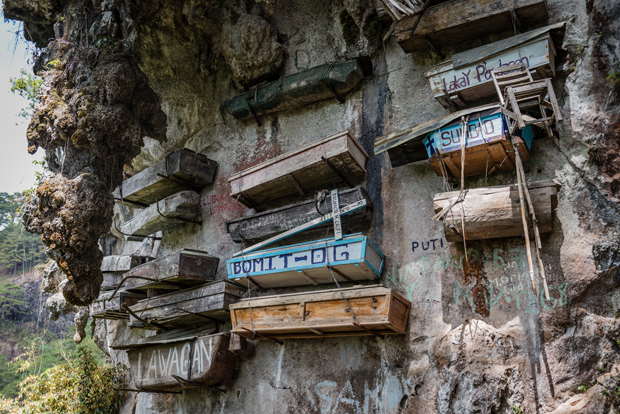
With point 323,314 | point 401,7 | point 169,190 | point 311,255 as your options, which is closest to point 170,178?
point 169,190

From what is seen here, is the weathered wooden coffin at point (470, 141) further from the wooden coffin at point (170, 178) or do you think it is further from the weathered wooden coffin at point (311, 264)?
the wooden coffin at point (170, 178)

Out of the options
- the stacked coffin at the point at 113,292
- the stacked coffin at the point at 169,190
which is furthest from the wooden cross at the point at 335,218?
the stacked coffin at the point at 113,292

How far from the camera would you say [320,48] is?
6566mm

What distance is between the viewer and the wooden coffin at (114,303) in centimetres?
714

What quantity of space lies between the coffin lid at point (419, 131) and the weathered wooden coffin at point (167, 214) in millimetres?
3163

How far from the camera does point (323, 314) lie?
4.77 m

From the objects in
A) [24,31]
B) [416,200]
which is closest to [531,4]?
[416,200]

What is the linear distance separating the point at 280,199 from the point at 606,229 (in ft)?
→ 11.9

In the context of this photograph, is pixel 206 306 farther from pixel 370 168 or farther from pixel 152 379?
pixel 370 168

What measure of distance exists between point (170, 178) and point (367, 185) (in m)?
3.02

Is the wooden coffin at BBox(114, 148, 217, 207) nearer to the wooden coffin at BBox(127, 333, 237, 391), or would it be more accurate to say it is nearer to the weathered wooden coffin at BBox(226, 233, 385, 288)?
the weathered wooden coffin at BBox(226, 233, 385, 288)

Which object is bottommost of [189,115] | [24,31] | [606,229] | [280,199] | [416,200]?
[606,229]

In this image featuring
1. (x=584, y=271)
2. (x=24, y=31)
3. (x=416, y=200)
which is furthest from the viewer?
(x=24, y=31)

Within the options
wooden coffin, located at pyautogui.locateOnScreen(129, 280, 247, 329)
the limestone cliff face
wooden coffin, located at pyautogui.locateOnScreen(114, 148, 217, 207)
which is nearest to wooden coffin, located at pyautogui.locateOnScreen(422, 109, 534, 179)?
the limestone cliff face
